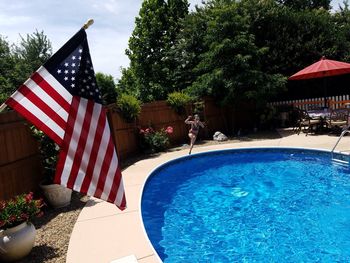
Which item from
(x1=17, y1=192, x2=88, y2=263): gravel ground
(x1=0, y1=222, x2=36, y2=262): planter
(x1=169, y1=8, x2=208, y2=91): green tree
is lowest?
(x1=17, y1=192, x2=88, y2=263): gravel ground

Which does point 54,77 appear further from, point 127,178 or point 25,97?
point 127,178

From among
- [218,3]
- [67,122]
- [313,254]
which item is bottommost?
A: [313,254]

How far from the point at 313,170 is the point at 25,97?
856cm

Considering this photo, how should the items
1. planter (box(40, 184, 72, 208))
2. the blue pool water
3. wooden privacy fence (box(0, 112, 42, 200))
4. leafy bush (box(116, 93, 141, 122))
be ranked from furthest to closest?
leafy bush (box(116, 93, 141, 122))
planter (box(40, 184, 72, 208))
wooden privacy fence (box(0, 112, 42, 200))
the blue pool water

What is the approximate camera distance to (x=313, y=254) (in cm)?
494

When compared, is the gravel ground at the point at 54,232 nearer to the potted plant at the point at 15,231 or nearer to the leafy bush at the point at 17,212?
the potted plant at the point at 15,231

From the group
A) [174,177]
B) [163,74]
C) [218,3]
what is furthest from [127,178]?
[163,74]

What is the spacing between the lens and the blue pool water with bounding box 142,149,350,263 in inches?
203

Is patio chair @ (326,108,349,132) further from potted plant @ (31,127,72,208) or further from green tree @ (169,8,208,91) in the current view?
potted plant @ (31,127,72,208)

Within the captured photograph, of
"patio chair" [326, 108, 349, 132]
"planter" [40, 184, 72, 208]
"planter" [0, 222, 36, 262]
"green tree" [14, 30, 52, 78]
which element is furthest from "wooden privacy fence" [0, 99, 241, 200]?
"green tree" [14, 30, 52, 78]

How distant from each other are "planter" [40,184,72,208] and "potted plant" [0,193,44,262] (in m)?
2.05

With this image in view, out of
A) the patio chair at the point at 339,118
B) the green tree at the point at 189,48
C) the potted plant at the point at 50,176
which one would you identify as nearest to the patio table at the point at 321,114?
the patio chair at the point at 339,118

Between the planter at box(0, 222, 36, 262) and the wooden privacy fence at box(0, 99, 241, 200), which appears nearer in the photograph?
the planter at box(0, 222, 36, 262)

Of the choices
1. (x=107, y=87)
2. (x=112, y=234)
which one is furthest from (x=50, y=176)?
(x=107, y=87)
